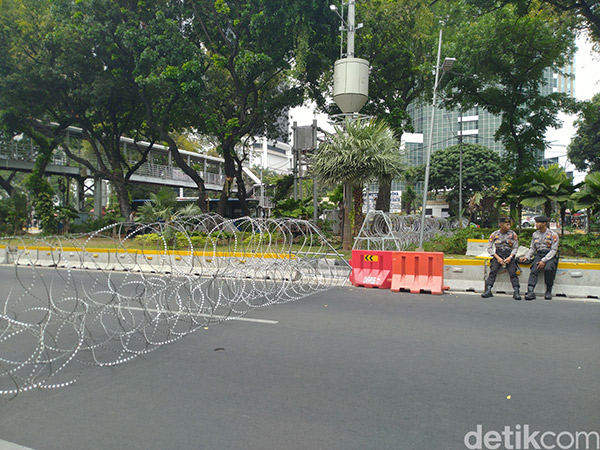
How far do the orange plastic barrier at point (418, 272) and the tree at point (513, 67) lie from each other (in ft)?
50.5

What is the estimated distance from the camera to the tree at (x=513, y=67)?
21.0 metres

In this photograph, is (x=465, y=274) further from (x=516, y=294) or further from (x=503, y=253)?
(x=516, y=294)

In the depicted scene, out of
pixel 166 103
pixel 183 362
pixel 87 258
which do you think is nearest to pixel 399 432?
pixel 183 362

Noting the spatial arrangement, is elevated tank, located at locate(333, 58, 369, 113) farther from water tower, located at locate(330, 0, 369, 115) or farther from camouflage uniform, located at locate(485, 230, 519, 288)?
camouflage uniform, located at locate(485, 230, 519, 288)

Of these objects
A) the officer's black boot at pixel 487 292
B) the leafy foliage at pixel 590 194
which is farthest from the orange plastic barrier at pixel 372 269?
the leafy foliage at pixel 590 194

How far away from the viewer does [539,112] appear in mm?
23703

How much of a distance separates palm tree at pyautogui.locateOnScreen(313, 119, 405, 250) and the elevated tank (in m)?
2.13

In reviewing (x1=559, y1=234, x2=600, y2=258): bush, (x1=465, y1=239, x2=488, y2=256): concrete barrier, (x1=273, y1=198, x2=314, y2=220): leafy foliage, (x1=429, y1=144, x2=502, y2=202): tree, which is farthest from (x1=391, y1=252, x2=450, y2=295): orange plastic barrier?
(x1=429, y1=144, x2=502, y2=202): tree

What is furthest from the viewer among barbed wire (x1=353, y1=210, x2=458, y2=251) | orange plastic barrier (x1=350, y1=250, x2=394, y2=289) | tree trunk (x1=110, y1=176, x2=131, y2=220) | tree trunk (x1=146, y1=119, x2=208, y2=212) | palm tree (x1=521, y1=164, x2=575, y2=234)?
tree trunk (x1=110, y1=176, x2=131, y2=220)

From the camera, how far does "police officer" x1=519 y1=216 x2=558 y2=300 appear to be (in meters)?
9.61

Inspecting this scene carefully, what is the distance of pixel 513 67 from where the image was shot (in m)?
22.5

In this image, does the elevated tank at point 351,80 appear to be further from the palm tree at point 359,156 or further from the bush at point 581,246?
the bush at point 581,246

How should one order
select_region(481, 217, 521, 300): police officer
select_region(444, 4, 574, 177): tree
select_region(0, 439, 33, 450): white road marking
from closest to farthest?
select_region(0, 439, 33, 450): white road marking → select_region(481, 217, 521, 300): police officer → select_region(444, 4, 574, 177): tree

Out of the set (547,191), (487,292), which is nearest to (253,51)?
(547,191)
